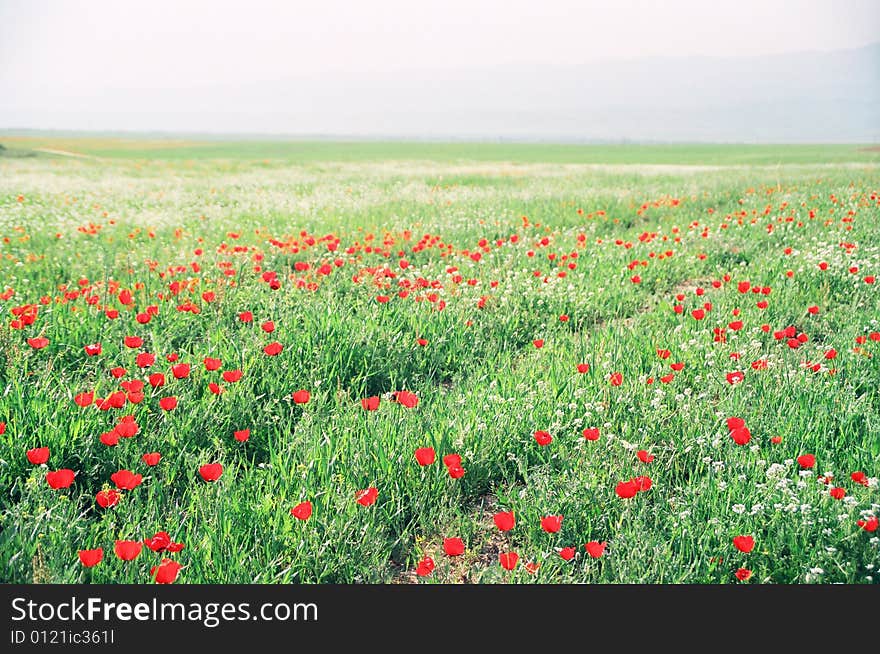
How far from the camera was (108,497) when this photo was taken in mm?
2518

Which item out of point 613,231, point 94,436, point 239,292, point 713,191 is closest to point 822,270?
point 613,231

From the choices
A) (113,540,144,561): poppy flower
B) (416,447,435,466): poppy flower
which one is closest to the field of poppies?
(113,540,144,561): poppy flower

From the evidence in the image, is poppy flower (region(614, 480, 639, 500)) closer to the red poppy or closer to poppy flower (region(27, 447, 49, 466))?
the red poppy

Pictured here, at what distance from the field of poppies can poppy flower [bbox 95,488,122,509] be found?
0.9 inches

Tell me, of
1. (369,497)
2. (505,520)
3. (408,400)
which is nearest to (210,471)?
(369,497)

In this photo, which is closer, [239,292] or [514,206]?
[239,292]

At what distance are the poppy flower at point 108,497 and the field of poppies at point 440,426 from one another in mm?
22

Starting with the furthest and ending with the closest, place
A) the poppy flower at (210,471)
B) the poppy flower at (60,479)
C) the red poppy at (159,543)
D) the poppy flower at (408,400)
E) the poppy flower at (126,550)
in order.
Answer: the poppy flower at (408,400), the poppy flower at (210,471), the poppy flower at (60,479), the red poppy at (159,543), the poppy flower at (126,550)

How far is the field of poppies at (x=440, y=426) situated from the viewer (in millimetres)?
2412

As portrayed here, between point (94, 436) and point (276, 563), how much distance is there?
127 centimetres

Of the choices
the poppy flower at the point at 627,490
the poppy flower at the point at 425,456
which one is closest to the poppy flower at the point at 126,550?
the poppy flower at the point at 425,456

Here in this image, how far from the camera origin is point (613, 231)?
10.4 m

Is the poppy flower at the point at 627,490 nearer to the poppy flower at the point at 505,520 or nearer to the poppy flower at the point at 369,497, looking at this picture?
the poppy flower at the point at 505,520
